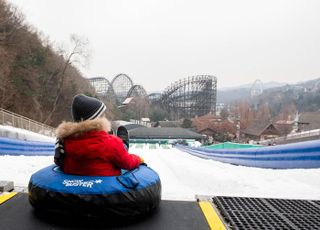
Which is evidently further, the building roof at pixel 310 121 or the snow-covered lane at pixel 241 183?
the building roof at pixel 310 121

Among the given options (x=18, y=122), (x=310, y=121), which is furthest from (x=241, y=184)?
(x=310, y=121)

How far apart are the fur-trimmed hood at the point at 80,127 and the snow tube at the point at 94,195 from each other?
339 millimetres

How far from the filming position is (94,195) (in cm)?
214

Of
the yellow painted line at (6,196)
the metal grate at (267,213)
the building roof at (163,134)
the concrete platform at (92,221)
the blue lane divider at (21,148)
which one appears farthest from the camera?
the building roof at (163,134)

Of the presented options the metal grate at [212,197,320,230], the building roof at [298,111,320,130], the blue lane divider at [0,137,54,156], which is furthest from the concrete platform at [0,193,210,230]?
the building roof at [298,111,320,130]

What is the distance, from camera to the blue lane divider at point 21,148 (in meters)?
7.49

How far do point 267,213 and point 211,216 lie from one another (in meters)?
0.53

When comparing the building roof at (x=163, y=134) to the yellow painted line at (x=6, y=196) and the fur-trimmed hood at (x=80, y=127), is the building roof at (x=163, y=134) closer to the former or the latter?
the yellow painted line at (x=6, y=196)

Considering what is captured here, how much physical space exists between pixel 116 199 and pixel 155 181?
415mm

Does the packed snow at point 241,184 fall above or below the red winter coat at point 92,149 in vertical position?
below

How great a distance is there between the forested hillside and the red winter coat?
21860mm

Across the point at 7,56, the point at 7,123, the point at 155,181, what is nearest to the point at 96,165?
the point at 155,181

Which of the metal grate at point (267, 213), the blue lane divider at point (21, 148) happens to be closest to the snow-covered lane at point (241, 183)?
the metal grate at point (267, 213)

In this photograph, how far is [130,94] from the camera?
85.1 metres
